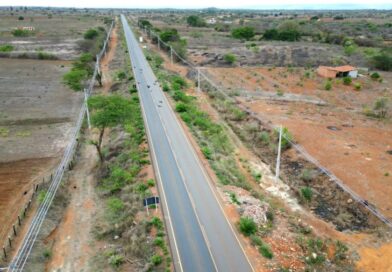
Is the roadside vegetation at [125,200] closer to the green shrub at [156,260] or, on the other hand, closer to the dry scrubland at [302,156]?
the green shrub at [156,260]

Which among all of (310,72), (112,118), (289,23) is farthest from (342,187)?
(289,23)

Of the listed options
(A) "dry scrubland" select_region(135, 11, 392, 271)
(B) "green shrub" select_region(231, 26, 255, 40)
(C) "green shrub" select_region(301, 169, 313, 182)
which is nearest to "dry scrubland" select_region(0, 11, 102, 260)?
(A) "dry scrubland" select_region(135, 11, 392, 271)

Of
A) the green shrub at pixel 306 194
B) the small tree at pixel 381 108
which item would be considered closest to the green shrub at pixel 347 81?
the small tree at pixel 381 108

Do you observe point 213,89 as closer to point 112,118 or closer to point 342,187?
point 112,118

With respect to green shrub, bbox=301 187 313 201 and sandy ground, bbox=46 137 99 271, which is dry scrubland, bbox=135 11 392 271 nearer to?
green shrub, bbox=301 187 313 201

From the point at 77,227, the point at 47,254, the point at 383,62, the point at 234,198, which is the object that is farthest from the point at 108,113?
the point at 383,62

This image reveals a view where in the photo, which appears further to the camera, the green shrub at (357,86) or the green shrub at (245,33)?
the green shrub at (245,33)

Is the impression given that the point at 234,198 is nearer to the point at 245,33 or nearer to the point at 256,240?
the point at 256,240
